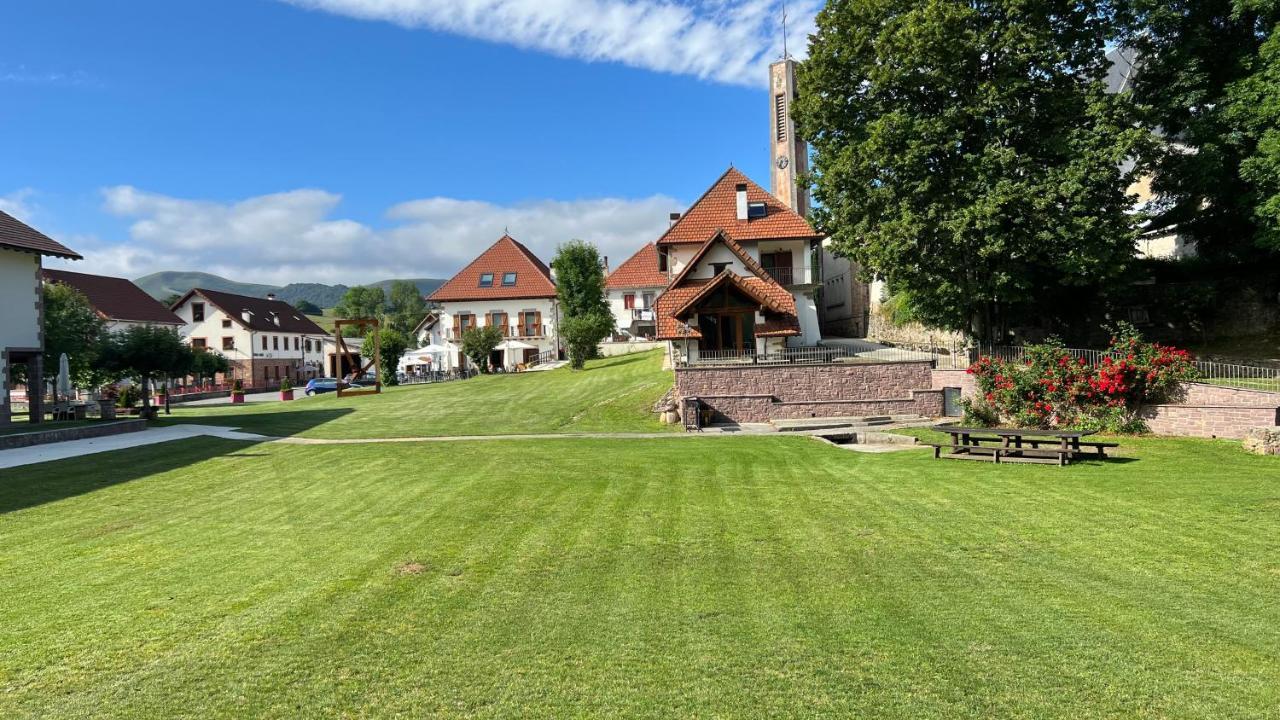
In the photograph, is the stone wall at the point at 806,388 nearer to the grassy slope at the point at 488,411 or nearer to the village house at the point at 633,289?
the grassy slope at the point at 488,411

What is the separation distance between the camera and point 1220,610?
19.2 feet

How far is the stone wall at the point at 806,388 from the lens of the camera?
82.9ft

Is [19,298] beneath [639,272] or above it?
beneath

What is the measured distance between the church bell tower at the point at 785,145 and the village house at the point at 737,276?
28.6m

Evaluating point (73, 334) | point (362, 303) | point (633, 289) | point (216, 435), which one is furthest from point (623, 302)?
point (362, 303)

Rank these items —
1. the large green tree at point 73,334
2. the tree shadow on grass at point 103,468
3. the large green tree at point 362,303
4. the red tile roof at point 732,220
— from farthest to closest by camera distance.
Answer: the large green tree at point 362,303 < the red tile roof at point 732,220 < the large green tree at point 73,334 < the tree shadow on grass at point 103,468

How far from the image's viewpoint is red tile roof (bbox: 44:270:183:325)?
54.5 m

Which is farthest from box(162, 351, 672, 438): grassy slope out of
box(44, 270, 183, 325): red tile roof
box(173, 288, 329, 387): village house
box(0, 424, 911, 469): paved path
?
box(44, 270, 183, 325): red tile roof

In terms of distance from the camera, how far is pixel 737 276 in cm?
2781

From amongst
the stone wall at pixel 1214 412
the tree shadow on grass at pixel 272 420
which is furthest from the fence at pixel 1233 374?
the tree shadow on grass at pixel 272 420

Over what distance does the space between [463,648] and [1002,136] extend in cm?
2434

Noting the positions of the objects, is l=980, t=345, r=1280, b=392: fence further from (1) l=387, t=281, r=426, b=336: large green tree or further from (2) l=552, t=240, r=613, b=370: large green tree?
(1) l=387, t=281, r=426, b=336: large green tree

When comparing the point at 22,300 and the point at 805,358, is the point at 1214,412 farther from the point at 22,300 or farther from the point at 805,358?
the point at 22,300

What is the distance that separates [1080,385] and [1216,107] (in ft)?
38.6
